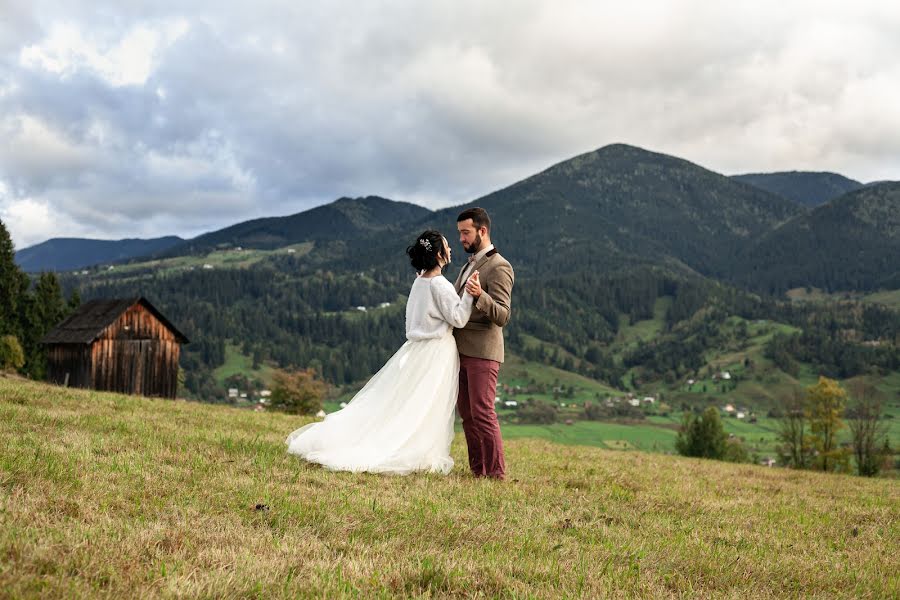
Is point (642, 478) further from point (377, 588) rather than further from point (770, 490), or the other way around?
point (377, 588)

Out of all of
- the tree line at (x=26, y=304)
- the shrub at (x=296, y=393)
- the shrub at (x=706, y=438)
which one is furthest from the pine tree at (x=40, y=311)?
the shrub at (x=706, y=438)

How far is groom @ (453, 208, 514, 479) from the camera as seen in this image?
10.3 meters

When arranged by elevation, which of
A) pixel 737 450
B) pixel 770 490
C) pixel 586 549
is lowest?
pixel 737 450

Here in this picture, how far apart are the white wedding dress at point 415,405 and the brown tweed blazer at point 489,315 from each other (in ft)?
0.90

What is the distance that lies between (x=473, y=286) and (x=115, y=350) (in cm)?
4732

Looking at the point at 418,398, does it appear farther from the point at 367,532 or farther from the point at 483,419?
the point at 367,532

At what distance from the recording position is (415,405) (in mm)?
10414

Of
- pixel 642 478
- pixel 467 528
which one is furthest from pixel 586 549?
pixel 642 478

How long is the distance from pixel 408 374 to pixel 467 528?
4343mm

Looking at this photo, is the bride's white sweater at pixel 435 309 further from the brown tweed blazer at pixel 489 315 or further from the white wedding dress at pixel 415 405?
the brown tweed blazer at pixel 489 315

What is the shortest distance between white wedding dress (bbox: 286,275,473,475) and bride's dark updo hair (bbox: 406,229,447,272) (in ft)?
0.73

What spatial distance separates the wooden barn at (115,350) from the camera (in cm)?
4934

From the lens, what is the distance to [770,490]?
13.0 m

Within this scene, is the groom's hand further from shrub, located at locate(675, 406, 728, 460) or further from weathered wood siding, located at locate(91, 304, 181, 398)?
shrub, located at locate(675, 406, 728, 460)
